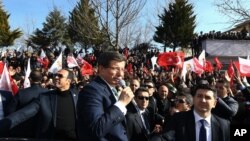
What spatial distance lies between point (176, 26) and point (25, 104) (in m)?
39.9

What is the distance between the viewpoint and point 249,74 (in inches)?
385

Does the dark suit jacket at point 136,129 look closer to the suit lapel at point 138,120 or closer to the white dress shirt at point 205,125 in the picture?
the suit lapel at point 138,120

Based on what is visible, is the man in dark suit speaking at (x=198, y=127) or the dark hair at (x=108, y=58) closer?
the dark hair at (x=108, y=58)

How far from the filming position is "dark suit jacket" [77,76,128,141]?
3283 millimetres

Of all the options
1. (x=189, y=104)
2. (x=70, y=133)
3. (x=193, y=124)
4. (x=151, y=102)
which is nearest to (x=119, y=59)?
(x=193, y=124)

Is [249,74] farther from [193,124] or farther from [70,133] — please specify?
[193,124]

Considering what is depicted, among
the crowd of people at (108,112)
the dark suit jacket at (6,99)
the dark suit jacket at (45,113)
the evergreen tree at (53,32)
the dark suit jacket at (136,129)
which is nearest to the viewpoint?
the crowd of people at (108,112)

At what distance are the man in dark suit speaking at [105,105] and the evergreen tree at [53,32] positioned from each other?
46.8 meters

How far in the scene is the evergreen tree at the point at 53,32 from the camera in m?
50.7

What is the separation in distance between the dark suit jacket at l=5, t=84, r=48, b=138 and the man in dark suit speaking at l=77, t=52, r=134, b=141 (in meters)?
1.69

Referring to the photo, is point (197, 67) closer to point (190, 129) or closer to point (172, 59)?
point (172, 59)

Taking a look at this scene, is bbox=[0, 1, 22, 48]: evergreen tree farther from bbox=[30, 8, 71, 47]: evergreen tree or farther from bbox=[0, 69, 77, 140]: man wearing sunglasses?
bbox=[0, 69, 77, 140]: man wearing sunglasses

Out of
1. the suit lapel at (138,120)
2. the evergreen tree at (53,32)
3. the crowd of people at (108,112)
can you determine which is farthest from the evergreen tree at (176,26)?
the suit lapel at (138,120)

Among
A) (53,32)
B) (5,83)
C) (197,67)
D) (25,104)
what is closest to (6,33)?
(53,32)
